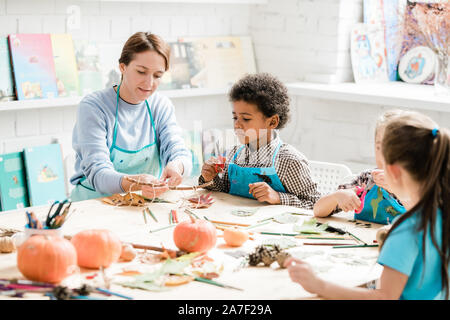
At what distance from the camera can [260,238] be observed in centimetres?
181

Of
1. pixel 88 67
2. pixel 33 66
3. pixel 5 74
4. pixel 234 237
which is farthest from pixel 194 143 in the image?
pixel 234 237

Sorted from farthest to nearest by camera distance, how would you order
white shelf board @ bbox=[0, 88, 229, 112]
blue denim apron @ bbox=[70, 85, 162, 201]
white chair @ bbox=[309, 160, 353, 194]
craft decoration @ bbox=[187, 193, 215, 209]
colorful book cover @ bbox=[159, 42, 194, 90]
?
colorful book cover @ bbox=[159, 42, 194, 90] → white shelf board @ bbox=[0, 88, 229, 112] → white chair @ bbox=[309, 160, 353, 194] → blue denim apron @ bbox=[70, 85, 162, 201] → craft decoration @ bbox=[187, 193, 215, 209]

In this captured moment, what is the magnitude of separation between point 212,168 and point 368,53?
192 centimetres

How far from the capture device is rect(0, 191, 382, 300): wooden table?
1.40 m

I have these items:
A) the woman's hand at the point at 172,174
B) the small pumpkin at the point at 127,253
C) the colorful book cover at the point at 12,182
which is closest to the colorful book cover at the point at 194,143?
the colorful book cover at the point at 12,182

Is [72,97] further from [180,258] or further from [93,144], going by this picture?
[180,258]

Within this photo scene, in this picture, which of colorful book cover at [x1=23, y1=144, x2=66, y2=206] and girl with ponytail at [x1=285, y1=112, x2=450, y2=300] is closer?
girl with ponytail at [x1=285, y1=112, x2=450, y2=300]

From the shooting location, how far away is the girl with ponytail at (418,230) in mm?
1308

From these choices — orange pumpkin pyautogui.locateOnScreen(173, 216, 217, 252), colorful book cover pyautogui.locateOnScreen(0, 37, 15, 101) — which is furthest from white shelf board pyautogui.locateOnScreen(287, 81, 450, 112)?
orange pumpkin pyautogui.locateOnScreen(173, 216, 217, 252)

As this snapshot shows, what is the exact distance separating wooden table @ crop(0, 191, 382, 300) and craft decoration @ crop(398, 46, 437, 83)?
2003 millimetres

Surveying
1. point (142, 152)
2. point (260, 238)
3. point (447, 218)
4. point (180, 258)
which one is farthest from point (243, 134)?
point (447, 218)

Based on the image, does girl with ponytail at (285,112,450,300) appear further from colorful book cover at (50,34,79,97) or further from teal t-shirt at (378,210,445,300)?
colorful book cover at (50,34,79,97)

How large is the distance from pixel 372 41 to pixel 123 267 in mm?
2835

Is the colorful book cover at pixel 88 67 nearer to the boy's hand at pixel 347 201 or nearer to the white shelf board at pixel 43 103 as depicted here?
the white shelf board at pixel 43 103
